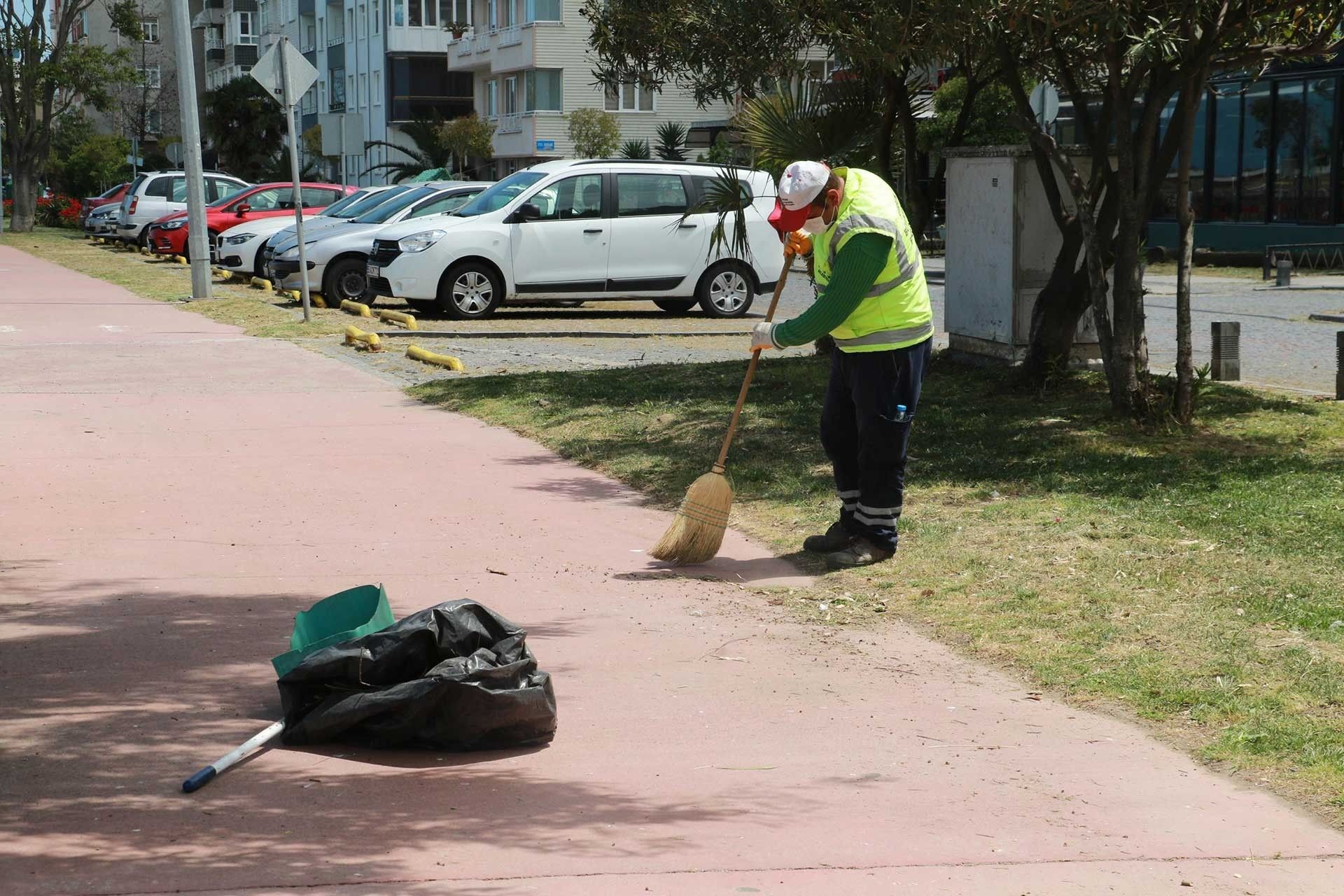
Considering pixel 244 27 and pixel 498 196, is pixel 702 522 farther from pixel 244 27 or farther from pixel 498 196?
pixel 244 27

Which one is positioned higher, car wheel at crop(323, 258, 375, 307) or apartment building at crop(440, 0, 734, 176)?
apartment building at crop(440, 0, 734, 176)

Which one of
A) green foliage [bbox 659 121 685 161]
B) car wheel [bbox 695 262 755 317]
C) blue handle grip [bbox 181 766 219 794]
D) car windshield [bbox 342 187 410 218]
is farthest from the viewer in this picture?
green foliage [bbox 659 121 685 161]

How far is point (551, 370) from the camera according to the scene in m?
14.3

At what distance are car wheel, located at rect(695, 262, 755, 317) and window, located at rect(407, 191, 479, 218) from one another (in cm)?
366

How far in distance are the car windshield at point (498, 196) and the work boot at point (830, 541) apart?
39.9 ft

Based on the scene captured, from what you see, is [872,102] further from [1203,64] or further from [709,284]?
[709,284]

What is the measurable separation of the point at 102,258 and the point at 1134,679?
3186 cm

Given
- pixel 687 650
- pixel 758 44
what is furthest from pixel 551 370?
pixel 687 650

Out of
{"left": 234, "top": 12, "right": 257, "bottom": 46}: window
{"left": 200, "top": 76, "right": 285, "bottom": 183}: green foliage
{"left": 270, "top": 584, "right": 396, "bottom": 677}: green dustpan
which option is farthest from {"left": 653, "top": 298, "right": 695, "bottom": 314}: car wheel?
{"left": 234, "top": 12, "right": 257, "bottom": 46}: window

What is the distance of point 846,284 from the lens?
6.88m

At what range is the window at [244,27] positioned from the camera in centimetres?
10050

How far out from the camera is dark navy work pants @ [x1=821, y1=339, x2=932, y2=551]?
7.12 meters

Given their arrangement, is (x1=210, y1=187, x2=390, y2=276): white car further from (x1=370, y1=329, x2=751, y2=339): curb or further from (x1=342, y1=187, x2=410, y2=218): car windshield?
(x1=370, y1=329, x2=751, y2=339): curb

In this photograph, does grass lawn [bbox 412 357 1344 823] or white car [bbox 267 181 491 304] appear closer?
grass lawn [bbox 412 357 1344 823]
